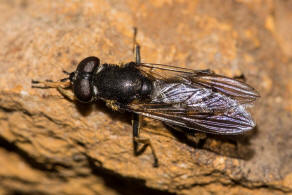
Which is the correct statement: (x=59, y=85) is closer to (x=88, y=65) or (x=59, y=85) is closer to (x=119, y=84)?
→ (x=88, y=65)

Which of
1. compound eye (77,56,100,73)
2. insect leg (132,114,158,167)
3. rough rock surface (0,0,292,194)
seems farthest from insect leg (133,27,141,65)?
insect leg (132,114,158,167)

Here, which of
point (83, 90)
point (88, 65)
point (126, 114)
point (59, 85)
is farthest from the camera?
point (126, 114)

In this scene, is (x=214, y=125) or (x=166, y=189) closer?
(x=214, y=125)

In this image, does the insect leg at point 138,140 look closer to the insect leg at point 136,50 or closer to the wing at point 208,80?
the wing at point 208,80

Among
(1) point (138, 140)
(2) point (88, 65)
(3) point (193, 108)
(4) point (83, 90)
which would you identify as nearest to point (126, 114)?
(1) point (138, 140)

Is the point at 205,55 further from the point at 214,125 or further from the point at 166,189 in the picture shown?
the point at 166,189

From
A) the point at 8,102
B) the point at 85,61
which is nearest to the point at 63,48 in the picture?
the point at 85,61

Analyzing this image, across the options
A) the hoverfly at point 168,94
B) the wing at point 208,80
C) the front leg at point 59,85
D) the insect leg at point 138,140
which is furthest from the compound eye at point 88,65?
the insect leg at point 138,140

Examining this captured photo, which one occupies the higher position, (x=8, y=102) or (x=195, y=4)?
(x=195, y=4)
